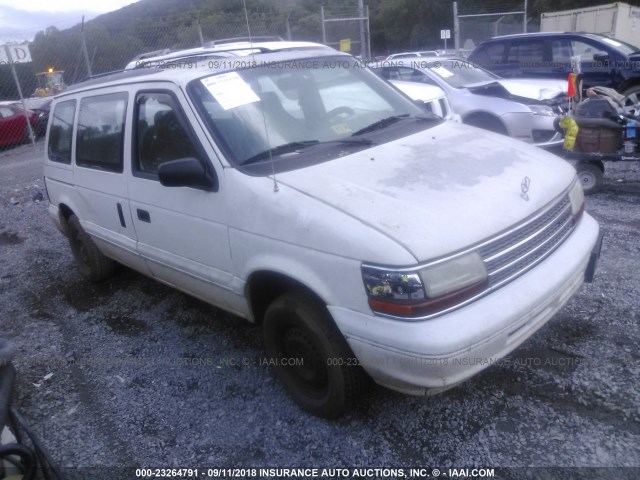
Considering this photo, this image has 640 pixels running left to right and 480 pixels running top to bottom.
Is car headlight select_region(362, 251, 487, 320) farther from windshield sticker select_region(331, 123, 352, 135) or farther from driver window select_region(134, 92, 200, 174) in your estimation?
driver window select_region(134, 92, 200, 174)

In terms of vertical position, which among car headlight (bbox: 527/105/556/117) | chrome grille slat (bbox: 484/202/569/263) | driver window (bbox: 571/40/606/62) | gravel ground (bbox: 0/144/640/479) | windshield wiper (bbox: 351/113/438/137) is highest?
windshield wiper (bbox: 351/113/438/137)

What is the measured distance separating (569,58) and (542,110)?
157 inches

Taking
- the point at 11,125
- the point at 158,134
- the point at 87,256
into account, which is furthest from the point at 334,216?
the point at 11,125

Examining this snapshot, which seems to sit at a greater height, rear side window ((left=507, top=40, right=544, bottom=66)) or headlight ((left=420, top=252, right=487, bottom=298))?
rear side window ((left=507, top=40, right=544, bottom=66))

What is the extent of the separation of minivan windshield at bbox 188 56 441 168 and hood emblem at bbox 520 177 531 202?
2.85 ft

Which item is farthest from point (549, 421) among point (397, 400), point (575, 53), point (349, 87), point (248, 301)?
point (575, 53)

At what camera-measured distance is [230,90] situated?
3158 mm

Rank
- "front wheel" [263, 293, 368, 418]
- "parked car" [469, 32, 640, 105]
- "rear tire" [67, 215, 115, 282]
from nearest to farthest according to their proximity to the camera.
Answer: "front wheel" [263, 293, 368, 418], "rear tire" [67, 215, 115, 282], "parked car" [469, 32, 640, 105]

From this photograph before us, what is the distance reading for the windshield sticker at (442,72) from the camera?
871 centimetres

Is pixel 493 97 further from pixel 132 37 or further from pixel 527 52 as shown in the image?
pixel 132 37

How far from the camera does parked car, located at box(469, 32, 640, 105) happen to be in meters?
10.4

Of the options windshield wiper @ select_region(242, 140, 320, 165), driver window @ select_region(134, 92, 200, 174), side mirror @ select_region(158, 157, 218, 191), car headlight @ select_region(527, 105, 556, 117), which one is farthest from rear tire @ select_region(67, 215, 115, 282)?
car headlight @ select_region(527, 105, 556, 117)

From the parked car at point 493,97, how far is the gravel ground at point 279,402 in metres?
3.33

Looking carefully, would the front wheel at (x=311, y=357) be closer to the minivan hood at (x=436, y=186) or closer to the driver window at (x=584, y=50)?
the minivan hood at (x=436, y=186)
